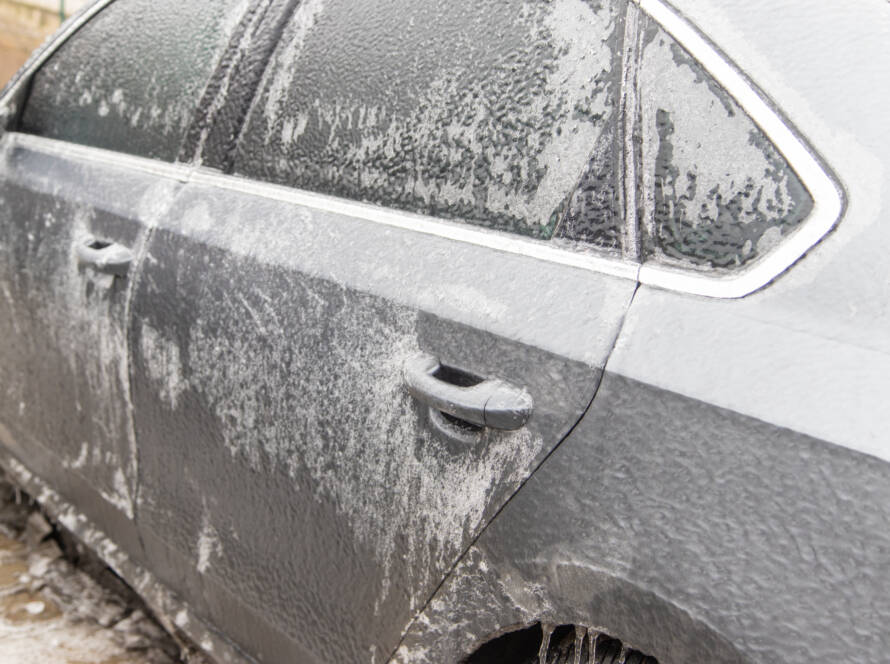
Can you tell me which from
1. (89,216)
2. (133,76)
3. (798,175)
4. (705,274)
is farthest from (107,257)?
(798,175)

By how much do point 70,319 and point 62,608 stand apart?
3.06 ft

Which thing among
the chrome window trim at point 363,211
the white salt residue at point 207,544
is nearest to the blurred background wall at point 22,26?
the chrome window trim at point 363,211

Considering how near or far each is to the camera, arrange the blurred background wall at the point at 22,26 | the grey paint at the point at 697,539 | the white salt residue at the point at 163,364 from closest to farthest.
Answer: the grey paint at the point at 697,539 → the white salt residue at the point at 163,364 → the blurred background wall at the point at 22,26

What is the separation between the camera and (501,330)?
1.09 metres

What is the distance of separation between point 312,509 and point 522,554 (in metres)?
0.45

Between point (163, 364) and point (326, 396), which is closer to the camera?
point (326, 396)

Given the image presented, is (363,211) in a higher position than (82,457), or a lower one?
higher

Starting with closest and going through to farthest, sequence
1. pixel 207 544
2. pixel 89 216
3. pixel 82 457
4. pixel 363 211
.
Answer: pixel 363 211 → pixel 207 544 → pixel 89 216 → pixel 82 457

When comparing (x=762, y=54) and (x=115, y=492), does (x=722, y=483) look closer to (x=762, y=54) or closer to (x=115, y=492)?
(x=762, y=54)

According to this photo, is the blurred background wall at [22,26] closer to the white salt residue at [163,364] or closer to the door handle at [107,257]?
the door handle at [107,257]

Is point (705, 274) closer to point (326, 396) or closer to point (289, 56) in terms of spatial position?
point (326, 396)

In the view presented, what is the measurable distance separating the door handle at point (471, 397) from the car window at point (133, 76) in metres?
0.95

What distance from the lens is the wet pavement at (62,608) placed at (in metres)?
2.06

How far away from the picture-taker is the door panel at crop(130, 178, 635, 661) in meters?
1.09
